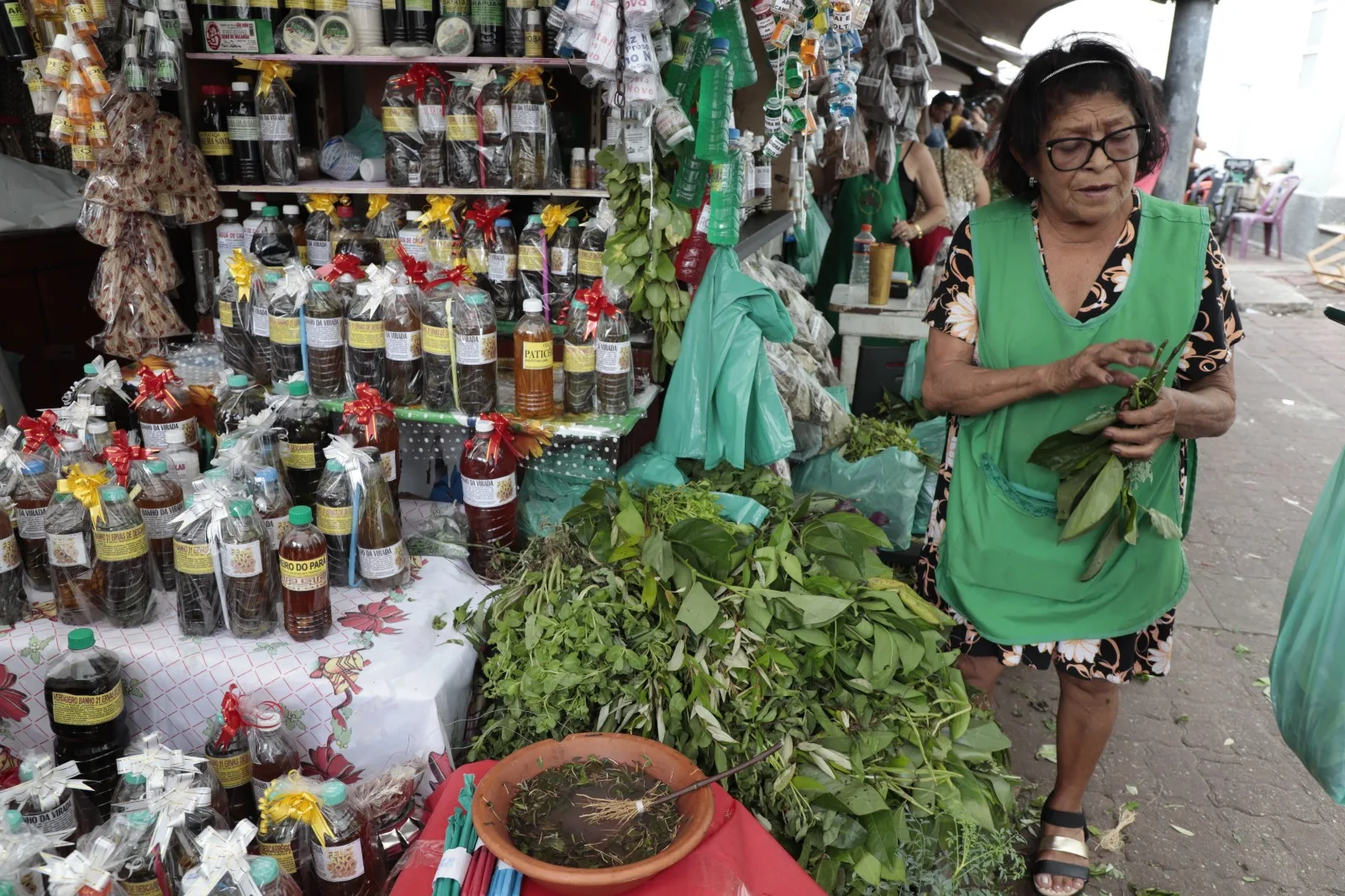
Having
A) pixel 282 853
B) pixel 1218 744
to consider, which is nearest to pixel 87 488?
pixel 282 853

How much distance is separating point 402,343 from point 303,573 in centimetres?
81

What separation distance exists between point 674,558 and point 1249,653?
2828 millimetres

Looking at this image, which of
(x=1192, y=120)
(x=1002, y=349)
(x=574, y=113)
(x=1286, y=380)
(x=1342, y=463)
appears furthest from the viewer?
(x=1286, y=380)

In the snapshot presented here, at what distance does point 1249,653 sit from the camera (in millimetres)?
3762

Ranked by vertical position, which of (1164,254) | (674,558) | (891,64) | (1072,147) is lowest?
(674,558)

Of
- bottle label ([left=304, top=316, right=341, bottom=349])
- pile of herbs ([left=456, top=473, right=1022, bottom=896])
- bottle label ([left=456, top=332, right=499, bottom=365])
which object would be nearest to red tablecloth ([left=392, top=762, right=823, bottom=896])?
pile of herbs ([left=456, top=473, right=1022, bottom=896])

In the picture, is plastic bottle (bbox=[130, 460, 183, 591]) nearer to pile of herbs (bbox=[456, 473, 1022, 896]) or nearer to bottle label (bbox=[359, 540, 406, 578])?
bottle label (bbox=[359, 540, 406, 578])

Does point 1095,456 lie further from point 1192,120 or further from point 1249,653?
point 1192,120

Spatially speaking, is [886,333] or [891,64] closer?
[886,333]

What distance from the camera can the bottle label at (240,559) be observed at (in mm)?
2051

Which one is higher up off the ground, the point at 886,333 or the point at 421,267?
the point at 421,267

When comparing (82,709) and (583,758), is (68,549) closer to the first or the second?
(82,709)

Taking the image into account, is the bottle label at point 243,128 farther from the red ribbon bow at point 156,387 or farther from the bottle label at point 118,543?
the bottle label at point 118,543

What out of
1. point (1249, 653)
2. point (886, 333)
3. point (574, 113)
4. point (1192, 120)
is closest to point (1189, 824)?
point (1249, 653)
